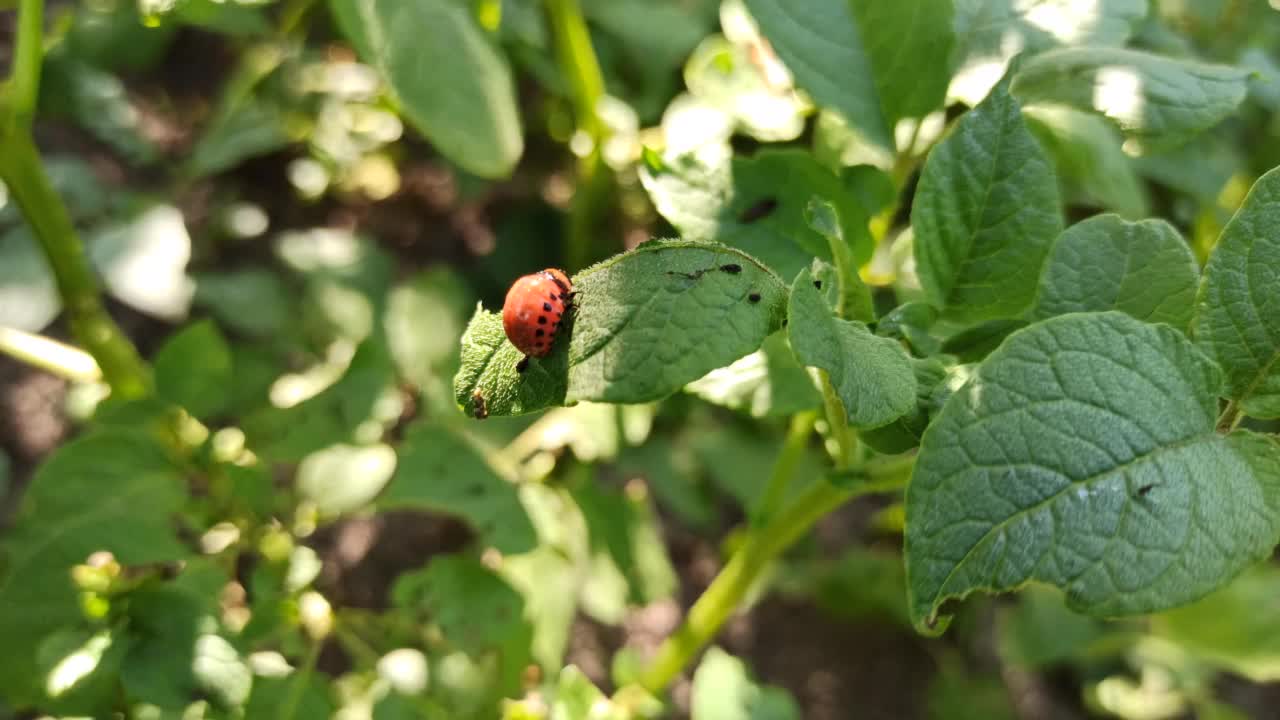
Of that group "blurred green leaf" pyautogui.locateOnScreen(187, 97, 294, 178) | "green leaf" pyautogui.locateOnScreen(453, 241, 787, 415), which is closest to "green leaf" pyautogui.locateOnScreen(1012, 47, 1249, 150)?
"green leaf" pyautogui.locateOnScreen(453, 241, 787, 415)

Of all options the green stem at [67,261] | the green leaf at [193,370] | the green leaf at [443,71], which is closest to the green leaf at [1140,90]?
the green leaf at [443,71]

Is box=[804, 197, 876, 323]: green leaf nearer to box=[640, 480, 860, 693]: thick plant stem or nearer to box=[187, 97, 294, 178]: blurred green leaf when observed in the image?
box=[640, 480, 860, 693]: thick plant stem

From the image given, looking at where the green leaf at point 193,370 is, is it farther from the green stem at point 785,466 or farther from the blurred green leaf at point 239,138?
the green stem at point 785,466

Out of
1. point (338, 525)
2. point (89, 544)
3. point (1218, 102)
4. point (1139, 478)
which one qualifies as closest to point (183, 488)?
point (89, 544)

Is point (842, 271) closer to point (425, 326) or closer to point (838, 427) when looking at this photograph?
point (838, 427)

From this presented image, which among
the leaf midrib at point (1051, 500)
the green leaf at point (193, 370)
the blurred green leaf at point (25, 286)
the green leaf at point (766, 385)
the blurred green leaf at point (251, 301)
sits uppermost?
the leaf midrib at point (1051, 500)

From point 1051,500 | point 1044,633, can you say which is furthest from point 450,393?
point 1044,633

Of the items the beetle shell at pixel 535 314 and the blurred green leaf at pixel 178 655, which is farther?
the blurred green leaf at pixel 178 655
